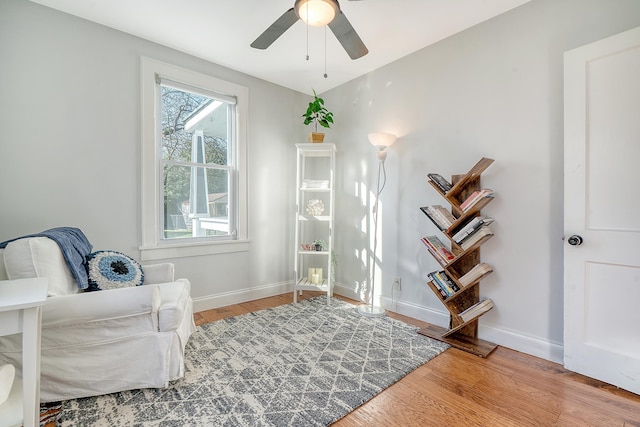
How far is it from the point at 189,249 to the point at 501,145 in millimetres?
2943

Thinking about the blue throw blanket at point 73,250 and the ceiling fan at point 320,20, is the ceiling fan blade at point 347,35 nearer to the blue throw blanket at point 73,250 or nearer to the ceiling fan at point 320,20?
the ceiling fan at point 320,20

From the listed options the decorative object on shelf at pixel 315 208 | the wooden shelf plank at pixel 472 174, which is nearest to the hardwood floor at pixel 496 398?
the wooden shelf plank at pixel 472 174

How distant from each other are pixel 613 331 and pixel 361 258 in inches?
81.3

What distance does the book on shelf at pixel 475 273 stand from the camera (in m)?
2.18

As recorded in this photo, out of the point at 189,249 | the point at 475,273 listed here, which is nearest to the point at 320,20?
the point at 475,273

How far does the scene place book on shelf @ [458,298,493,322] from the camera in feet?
7.24

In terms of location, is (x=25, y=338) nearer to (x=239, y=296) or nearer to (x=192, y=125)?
(x=239, y=296)

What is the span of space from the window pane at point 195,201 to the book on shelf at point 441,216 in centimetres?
213

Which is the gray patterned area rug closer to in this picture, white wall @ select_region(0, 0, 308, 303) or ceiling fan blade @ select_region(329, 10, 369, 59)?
white wall @ select_region(0, 0, 308, 303)

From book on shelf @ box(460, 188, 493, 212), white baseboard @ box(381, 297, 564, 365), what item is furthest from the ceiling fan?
white baseboard @ box(381, 297, 564, 365)

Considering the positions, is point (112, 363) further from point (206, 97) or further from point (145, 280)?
point (206, 97)

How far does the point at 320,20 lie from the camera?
5.78 ft

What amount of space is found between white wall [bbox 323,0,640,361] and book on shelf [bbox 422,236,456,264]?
8.5 inches

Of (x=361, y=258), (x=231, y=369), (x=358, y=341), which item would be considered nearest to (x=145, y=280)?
(x=231, y=369)
